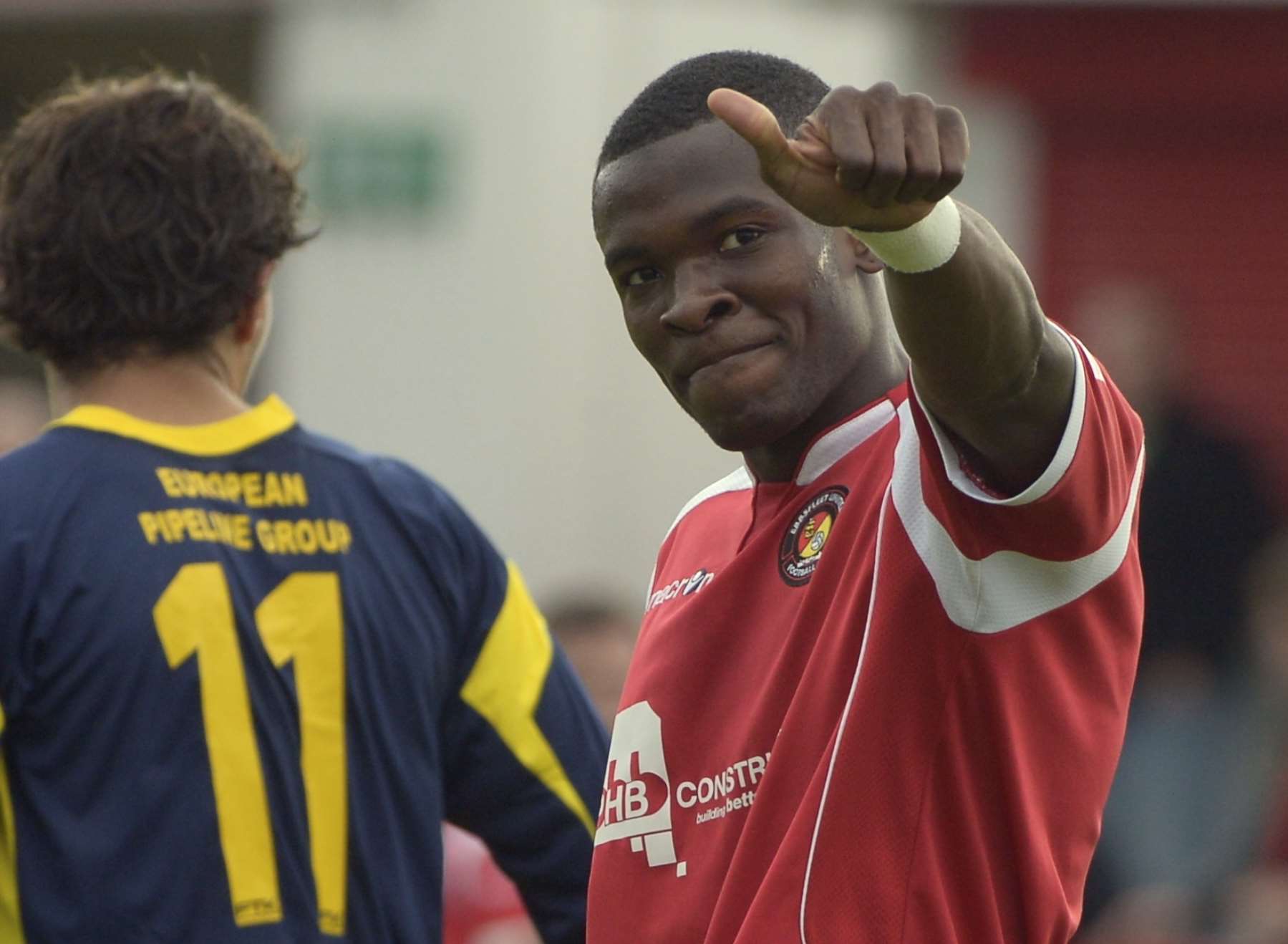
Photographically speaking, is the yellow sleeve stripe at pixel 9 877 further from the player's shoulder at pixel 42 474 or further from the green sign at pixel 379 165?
the green sign at pixel 379 165

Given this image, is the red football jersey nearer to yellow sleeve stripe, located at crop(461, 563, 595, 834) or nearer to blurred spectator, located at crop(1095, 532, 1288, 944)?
yellow sleeve stripe, located at crop(461, 563, 595, 834)

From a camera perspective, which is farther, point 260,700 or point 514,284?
point 514,284

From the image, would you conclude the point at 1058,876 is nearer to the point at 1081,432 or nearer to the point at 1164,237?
the point at 1081,432

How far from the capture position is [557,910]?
10.7ft

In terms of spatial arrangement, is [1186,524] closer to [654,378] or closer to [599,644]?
[654,378]

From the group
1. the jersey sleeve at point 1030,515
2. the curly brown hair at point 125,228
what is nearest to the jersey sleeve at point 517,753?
the curly brown hair at point 125,228

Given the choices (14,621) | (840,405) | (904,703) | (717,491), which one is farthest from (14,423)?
(904,703)

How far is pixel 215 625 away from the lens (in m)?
2.95

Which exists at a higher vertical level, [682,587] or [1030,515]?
[1030,515]

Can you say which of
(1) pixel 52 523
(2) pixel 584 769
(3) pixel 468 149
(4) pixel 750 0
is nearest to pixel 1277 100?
(4) pixel 750 0

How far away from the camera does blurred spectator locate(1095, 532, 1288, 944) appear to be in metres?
6.64

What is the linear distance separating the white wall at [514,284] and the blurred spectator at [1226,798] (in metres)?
1.87

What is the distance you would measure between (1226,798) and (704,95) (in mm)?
5092

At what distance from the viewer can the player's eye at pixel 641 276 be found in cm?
240
